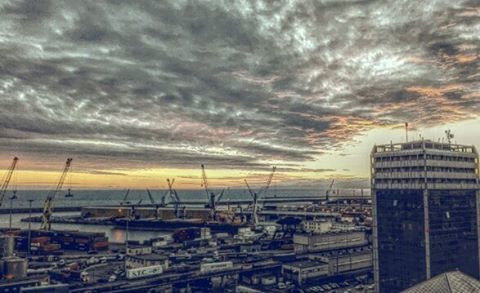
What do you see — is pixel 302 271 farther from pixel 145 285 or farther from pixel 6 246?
pixel 6 246

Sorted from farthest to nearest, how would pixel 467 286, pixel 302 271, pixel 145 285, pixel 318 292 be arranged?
pixel 302 271 < pixel 318 292 < pixel 145 285 < pixel 467 286

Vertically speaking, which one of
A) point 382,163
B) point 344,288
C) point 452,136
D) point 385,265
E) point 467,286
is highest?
point 452,136

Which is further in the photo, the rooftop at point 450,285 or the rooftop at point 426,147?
the rooftop at point 426,147

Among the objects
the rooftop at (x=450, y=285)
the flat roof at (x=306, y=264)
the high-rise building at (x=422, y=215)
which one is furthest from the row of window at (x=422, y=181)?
the rooftop at (x=450, y=285)

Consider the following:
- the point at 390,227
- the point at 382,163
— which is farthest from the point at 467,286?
the point at 382,163

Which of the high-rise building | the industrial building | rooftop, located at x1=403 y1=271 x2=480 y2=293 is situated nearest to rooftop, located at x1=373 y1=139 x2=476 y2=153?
the high-rise building

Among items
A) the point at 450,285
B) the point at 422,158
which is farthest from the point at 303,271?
the point at 450,285

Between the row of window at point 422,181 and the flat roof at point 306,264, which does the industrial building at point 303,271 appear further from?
the row of window at point 422,181
